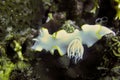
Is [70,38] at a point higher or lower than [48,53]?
higher

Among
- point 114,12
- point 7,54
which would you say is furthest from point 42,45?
point 114,12

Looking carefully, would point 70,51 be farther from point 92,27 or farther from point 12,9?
point 12,9

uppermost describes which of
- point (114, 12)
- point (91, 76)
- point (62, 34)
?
point (114, 12)
